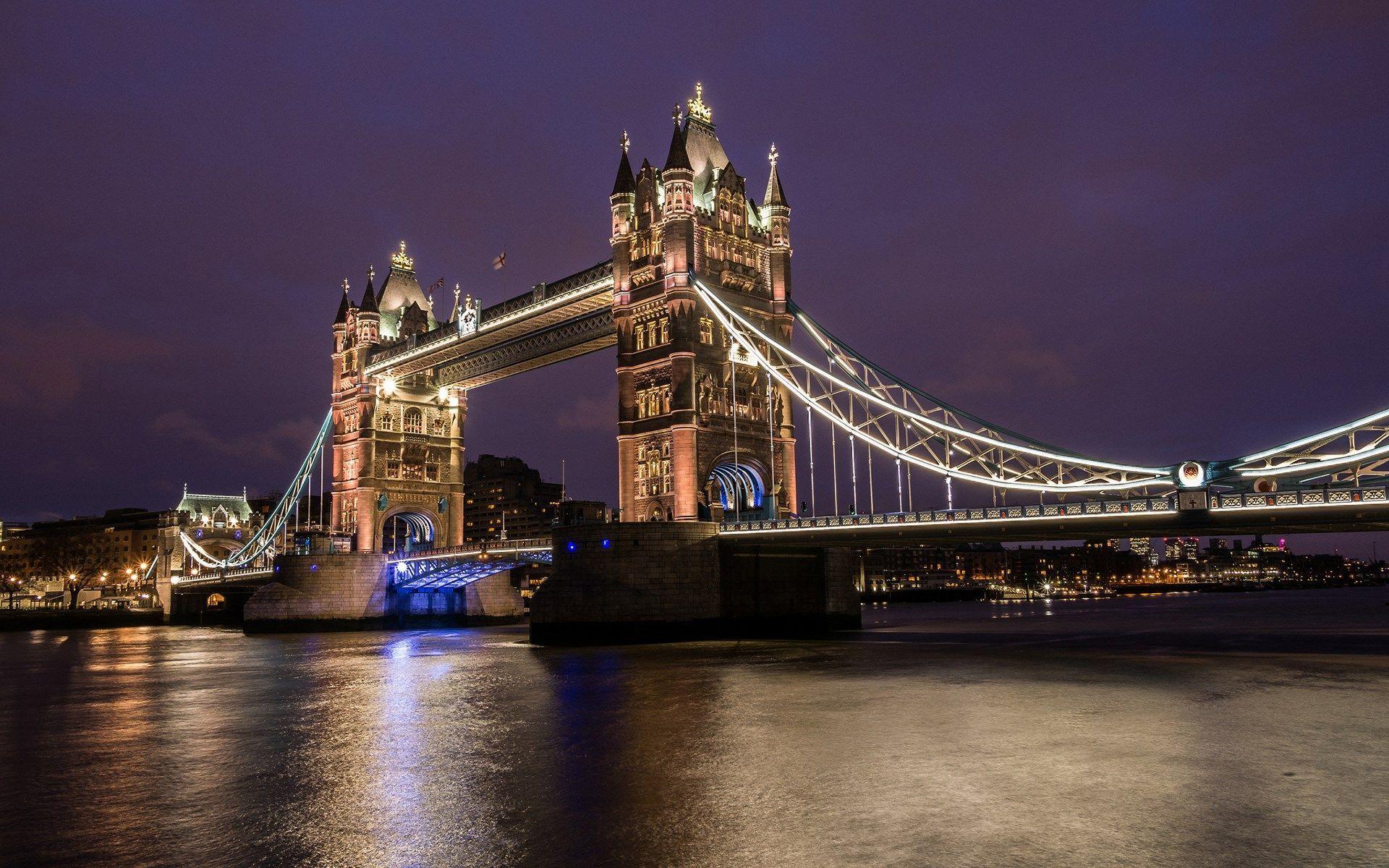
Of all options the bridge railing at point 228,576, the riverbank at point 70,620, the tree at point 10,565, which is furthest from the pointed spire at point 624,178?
the tree at point 10,565

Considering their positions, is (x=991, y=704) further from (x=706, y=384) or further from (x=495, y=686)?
(x=706, y=384)

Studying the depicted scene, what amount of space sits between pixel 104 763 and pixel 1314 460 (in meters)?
33.5

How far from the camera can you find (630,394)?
185 ft

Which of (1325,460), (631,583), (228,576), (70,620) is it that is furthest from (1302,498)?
(70,620)

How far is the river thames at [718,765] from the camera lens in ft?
40.3

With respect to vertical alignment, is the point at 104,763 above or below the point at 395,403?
below

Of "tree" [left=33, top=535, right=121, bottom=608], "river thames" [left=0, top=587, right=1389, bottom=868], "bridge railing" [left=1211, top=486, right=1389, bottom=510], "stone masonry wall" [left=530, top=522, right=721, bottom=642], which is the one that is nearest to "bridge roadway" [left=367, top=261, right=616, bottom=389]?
"stone masonry wall" [left=530, top=522, right=721, bottom=642]

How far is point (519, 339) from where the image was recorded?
70.2m

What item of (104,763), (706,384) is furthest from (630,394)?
(104,763)

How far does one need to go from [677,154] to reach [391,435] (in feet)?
125

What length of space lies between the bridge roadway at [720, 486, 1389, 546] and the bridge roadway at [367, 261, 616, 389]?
20096 mm

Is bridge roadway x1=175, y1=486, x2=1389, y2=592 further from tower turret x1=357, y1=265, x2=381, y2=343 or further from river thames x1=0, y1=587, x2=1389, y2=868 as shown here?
tower turret x1=357, y1=265, x2=381, y2=343

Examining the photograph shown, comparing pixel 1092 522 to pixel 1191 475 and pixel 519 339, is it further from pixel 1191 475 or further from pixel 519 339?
pixel 519 339

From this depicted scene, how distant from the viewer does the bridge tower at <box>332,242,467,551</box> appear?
8138 centimetres
